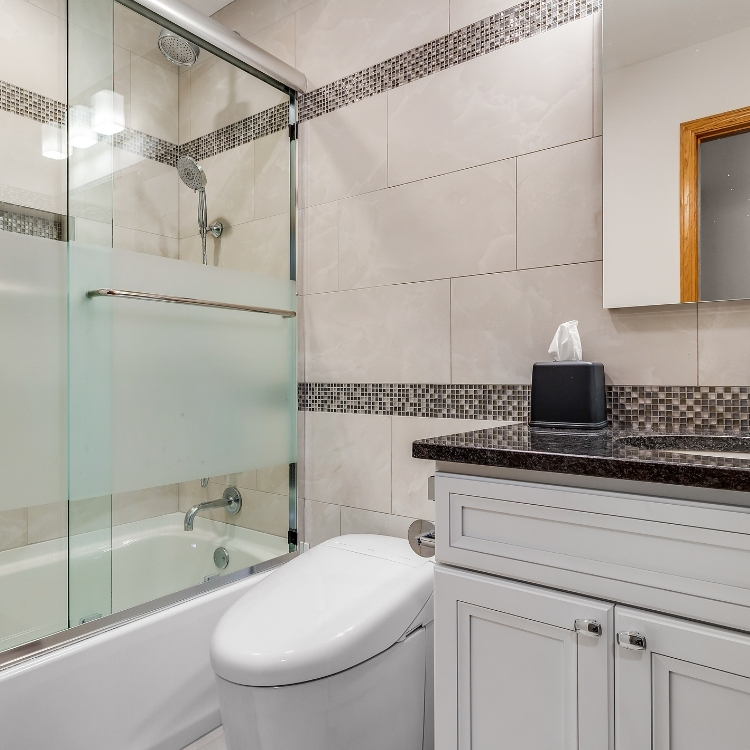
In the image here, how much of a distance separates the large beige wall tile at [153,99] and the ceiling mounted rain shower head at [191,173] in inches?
2.4

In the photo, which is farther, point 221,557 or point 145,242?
point 221,557

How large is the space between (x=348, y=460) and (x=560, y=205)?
0.99 m

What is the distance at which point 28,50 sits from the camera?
61.3 inches

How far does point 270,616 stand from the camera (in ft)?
3.78

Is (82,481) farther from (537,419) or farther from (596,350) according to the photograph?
(596,350)

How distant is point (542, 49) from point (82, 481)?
1.59m

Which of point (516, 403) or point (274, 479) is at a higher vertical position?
point (516, 403)

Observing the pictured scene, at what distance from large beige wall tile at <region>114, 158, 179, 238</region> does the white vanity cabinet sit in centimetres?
109

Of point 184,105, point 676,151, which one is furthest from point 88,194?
point 676,151

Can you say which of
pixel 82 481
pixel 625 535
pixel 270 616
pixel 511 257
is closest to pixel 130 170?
pixel 82 481

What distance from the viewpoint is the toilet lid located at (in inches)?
40.4

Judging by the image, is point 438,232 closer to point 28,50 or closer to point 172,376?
point 172,376

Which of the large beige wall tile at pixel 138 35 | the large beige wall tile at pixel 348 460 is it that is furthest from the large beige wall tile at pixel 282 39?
the large beige wall tile at pixel 348 460

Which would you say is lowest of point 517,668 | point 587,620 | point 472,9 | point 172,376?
point 517,668
